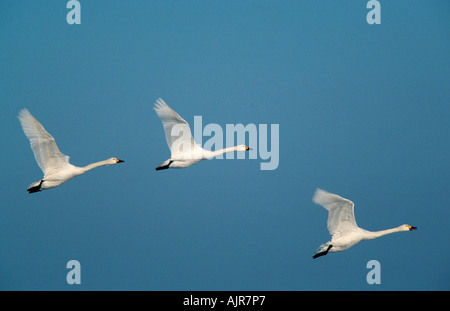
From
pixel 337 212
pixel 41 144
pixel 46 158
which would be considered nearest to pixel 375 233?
pixel 337 212

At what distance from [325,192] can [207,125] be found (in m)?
4.53

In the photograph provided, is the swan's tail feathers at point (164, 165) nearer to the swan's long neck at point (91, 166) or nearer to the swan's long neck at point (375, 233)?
the swan's long neck at point (91, 166)

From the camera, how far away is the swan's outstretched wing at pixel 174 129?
21.8 m

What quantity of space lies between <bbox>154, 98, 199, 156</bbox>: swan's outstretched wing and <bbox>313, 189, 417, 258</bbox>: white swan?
4107mm

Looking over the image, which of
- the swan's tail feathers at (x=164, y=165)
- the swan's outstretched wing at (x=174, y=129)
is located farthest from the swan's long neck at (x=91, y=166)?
the swan's outstretched wing at (x=174, y=129)

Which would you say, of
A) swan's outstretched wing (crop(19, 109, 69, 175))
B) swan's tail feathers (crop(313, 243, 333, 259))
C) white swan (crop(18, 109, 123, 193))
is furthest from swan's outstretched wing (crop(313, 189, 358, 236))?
swan's outstretched wing (crop(19, 109, 69, 175))

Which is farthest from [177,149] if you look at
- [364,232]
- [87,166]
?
[364,232]

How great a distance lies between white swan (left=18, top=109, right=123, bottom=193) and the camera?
21438 mm

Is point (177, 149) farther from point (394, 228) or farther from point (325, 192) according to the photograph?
point (394, 228)

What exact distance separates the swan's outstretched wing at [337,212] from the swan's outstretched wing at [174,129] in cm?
406

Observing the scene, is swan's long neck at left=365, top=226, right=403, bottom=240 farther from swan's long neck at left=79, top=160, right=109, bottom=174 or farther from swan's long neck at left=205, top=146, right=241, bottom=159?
swan's long neck at left=79, top=160, right=109, bottom=174

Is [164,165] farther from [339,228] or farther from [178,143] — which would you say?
[339,228]


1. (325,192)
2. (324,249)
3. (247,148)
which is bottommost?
(324,249)
